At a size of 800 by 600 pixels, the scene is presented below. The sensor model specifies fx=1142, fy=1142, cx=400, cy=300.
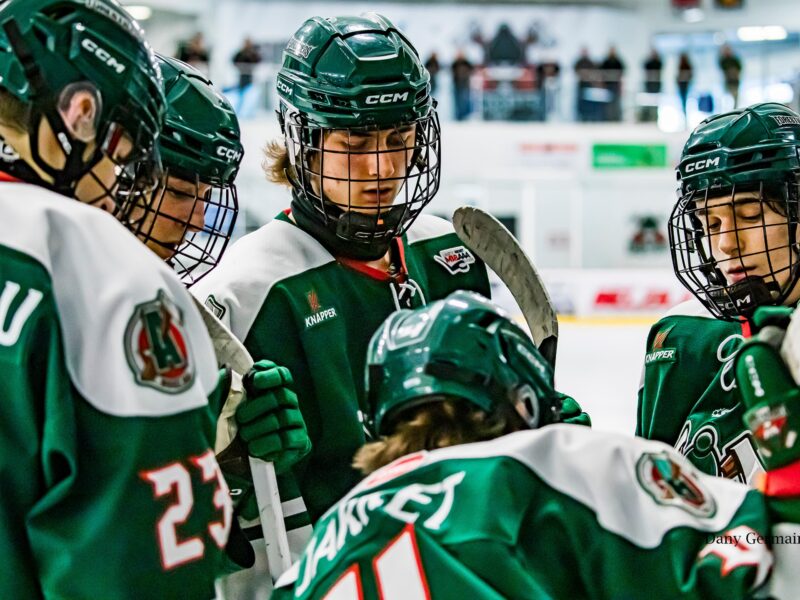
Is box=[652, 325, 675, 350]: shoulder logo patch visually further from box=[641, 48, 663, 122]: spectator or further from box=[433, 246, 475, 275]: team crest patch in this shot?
box=[641, 48, 663, 122]: spectator

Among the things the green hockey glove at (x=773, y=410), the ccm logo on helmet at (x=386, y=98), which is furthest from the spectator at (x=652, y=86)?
the green hockey glove at (x=773, y=410)

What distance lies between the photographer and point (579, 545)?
1.25m

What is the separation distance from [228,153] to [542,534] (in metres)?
1.11

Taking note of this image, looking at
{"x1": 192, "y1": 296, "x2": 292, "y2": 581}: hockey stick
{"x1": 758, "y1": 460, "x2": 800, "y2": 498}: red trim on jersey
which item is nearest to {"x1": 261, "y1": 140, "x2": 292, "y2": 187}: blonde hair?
{"x1": 192, "y1": 296, "x2": 292, "y2": 581}: hockey stick

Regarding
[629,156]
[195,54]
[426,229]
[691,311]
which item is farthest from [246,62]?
[691,311]

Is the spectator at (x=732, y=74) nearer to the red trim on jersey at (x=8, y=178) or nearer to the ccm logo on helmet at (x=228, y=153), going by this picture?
the ccm logo on helmet at (x=228, y=153)

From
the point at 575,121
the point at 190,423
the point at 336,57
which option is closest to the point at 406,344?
the point at 190,423

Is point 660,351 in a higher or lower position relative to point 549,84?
lower

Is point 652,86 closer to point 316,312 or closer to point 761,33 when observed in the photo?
point 761,33

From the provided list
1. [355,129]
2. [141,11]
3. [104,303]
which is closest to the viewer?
[104,303]

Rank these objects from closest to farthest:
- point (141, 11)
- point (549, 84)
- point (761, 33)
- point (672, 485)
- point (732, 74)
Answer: point (672, 485) < point (549, 84) < point (732, 74) < point (141, 11) < point (761, 33)

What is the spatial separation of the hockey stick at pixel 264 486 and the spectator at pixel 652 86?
1228cm

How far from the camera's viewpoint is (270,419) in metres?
1.75

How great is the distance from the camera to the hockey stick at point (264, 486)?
1.79m
